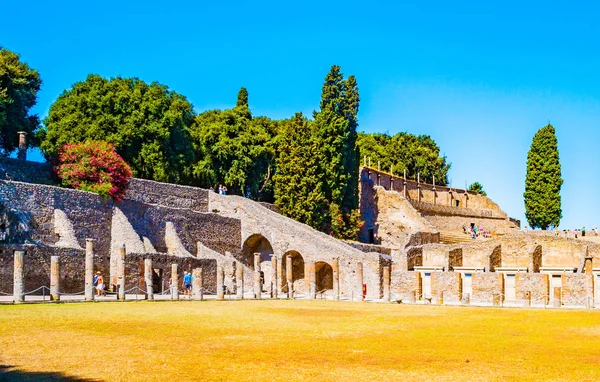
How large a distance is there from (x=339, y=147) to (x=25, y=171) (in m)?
24.6

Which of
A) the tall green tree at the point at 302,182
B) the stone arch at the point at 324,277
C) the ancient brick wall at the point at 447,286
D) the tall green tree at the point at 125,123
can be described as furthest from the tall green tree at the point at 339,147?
the ancient brick wall at the point at 447,286

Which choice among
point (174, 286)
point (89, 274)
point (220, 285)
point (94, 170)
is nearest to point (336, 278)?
point (220, 285)

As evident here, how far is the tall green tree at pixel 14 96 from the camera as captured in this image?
50.3m

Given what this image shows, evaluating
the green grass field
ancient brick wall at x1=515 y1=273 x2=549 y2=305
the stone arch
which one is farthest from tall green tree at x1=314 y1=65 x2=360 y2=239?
the green grass field

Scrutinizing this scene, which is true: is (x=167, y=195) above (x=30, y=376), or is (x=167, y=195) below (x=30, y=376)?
above

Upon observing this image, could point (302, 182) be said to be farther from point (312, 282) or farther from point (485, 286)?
point (485, 286)

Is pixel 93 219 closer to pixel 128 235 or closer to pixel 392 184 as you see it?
pixel 128 235

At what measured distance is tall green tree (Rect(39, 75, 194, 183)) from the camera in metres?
53.2

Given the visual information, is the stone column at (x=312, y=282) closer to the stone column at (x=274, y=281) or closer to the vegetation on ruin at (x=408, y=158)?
the stone column at (x=274, y=281)

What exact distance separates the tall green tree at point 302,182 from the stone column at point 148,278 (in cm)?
2031

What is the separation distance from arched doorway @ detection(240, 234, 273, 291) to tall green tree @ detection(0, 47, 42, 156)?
659 inches

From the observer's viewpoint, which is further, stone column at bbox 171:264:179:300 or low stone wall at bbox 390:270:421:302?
low stone wall at bbox 390:270:421:302

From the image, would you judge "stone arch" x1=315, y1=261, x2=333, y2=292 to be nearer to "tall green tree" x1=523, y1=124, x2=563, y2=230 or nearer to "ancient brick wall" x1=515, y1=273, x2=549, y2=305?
"ancient brick wall" x1=515, y1=273, x2=549, y2=305

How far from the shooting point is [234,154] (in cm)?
6284
